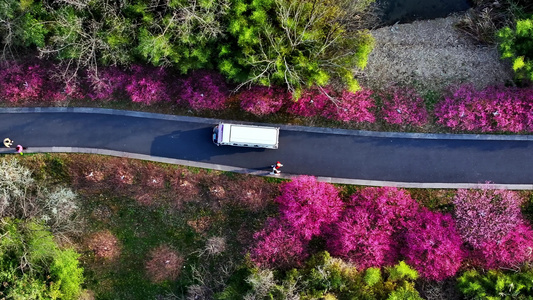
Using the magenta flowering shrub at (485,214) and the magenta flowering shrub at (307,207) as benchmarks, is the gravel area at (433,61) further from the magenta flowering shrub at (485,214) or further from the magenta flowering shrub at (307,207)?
the magenta flowering shrub at (307,207)

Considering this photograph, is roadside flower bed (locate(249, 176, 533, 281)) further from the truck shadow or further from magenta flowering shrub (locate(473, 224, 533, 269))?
the truck shadow

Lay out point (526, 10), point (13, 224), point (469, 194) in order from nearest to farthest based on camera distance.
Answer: point (13, 224) < point (469, 194) < point (526, 10)

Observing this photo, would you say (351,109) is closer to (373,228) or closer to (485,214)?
(373,228)

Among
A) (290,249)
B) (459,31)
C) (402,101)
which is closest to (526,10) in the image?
(459,31)

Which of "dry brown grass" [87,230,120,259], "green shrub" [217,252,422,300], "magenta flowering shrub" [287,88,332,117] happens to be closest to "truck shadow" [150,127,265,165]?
"magenta flowering shrub" [287,88,332,117]

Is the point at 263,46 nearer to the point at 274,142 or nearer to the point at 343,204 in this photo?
the point at 274,142

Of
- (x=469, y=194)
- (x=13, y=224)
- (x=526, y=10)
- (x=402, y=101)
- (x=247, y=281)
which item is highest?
(x=526, y=10)

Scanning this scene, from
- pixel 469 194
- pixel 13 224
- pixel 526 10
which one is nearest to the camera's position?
pixel 13 224
